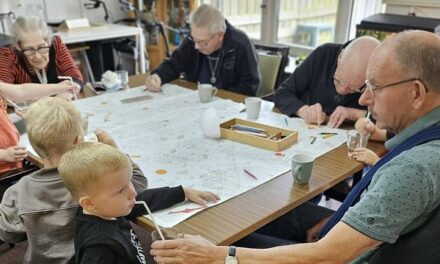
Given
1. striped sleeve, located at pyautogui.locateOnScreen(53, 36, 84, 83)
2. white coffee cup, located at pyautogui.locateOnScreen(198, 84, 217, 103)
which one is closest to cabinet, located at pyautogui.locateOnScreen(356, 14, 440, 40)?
white coffee cup, located at pyautogui.locateOnScreen(198, 84, 217, 103)

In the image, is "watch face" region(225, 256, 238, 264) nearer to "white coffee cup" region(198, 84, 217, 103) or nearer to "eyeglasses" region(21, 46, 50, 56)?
"white coffee cup" region(198, 84, 217, 103)

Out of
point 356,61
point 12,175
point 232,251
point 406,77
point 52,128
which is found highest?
point 406,77

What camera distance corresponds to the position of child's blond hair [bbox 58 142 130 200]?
1.10m

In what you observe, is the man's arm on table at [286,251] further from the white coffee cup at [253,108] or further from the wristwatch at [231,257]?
the white coffee cup at [253,108]

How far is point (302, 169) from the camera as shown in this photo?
1385 mm

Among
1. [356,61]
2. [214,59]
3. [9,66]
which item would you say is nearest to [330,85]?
[356,61]

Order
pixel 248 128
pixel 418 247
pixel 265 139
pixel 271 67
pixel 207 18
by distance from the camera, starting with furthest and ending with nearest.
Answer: pixel 271 67
pixel 207 18
pixel 248 128
pixel 265 139
pixel 418 247

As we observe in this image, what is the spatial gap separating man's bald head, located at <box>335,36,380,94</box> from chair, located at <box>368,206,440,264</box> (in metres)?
1.04

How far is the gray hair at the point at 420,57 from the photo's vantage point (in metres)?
1.00

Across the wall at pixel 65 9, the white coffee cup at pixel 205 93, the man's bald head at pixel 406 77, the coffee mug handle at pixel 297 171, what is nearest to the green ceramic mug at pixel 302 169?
the coffee mug handle at pixel 297 171

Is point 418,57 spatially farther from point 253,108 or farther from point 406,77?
point 253,108

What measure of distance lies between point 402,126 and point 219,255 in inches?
23.4

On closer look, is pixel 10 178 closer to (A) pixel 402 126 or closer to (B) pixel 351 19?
(A) pixel 402 126

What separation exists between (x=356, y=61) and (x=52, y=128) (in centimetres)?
129
